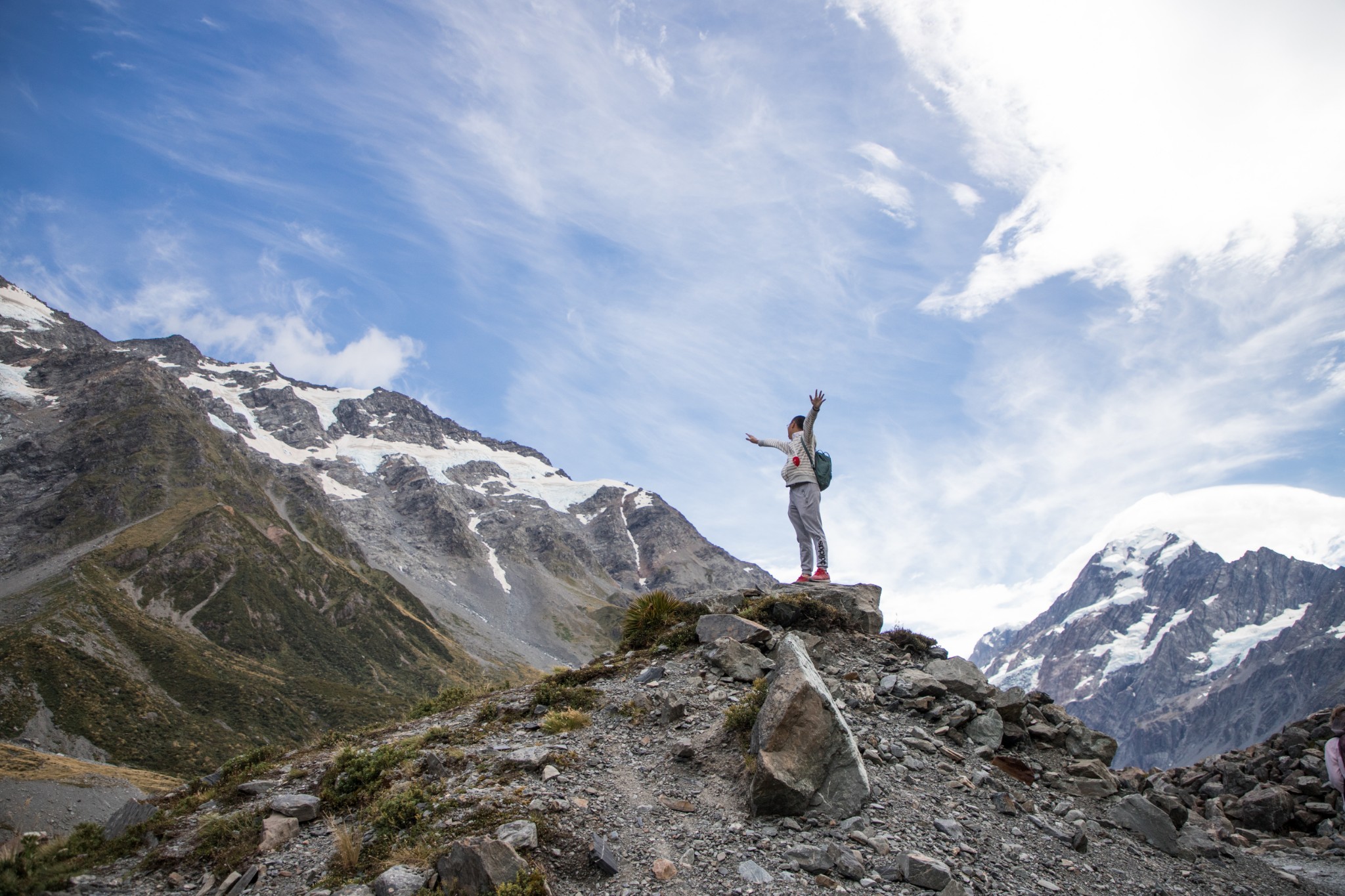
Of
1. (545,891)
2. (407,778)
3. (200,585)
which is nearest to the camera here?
(545,891)

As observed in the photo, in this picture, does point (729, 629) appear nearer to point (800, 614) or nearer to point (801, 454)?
point (800, 614)

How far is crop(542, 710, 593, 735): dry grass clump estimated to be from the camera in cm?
1232

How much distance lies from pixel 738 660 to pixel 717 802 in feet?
13.6

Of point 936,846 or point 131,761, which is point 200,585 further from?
point 936,846

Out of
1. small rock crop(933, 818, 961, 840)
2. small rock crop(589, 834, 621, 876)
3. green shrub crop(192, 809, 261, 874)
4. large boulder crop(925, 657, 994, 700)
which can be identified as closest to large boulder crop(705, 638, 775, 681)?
large boulder crop(925, 657, 994, 700)

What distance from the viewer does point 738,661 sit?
13867 mm

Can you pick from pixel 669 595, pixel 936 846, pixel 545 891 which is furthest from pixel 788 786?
pixel 669 595

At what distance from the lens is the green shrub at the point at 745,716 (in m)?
11.0

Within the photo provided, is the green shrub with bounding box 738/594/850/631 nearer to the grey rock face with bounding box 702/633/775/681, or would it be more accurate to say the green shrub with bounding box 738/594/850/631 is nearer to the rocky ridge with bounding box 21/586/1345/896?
the rocky ridge with bounding box 21/586/1345/896

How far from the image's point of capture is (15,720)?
101875 mm

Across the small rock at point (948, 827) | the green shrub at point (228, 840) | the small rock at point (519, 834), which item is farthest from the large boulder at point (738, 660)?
the green shrub at point (228, 840)

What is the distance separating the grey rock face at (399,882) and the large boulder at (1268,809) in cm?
1941

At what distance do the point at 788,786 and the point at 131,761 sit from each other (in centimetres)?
13073

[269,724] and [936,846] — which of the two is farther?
[269,724]
